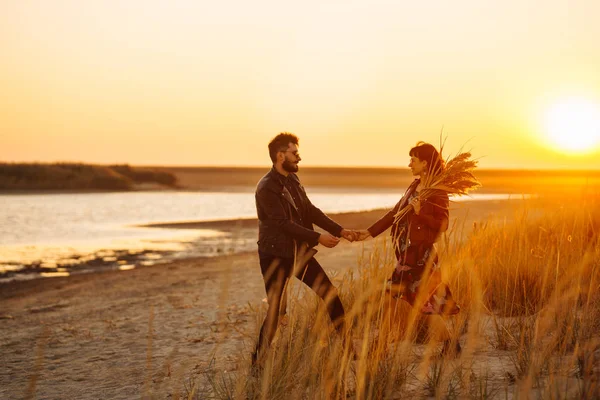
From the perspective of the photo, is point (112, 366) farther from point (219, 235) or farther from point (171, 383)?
point (219, 235)

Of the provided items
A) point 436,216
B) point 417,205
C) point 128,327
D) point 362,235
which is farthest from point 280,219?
point 128,327

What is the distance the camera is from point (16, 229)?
2016cm

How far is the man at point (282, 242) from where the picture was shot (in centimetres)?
512

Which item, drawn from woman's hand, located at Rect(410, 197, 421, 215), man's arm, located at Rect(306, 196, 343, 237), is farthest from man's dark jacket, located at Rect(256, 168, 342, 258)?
woman's hand, located at Rect(410, 197, 421, 215)

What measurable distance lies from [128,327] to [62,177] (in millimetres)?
Result: 46027

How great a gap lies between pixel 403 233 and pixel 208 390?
193cm

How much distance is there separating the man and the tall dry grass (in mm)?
182

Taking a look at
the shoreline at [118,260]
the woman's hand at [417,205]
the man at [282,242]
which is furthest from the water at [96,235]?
the woman's hand at [417,205]

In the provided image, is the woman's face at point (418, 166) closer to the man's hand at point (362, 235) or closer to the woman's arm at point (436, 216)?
the woman's arm at point (436, 216)

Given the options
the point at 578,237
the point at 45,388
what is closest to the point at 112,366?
the point at 45,388

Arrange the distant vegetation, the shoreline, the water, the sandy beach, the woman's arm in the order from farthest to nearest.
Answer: the distant vegetation → the water → the shoreline → the sandy beach → the woman's arm

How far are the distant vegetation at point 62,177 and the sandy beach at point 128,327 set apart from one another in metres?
37.8

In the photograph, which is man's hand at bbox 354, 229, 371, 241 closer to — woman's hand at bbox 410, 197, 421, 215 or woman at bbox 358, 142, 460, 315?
woman at bbox 358, 142, 460, 315

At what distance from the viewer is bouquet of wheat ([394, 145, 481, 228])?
193 inches
